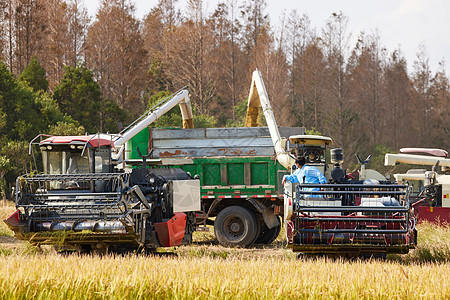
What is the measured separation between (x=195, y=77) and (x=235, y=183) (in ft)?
85.1

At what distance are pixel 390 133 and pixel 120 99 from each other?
2397 centimetres

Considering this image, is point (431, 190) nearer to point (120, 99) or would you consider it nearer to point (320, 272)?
point (320, 272)

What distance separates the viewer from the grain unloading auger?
1059 cm

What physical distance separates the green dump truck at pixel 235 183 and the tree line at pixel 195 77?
15438mm

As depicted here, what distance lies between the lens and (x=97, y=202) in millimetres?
10812

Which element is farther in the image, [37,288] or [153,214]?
[153,214]

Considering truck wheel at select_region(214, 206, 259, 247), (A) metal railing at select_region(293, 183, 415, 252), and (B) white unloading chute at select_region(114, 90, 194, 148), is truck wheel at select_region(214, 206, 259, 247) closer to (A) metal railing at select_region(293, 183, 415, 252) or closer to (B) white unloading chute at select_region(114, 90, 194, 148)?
(A) metal railing at select_region(293, 183, 415, 252)

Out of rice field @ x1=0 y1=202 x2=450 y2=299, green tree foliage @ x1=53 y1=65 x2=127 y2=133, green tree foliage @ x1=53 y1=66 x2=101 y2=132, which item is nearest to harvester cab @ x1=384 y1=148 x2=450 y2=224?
rice field @ x1=0 y1=202 x2=450 y2=299

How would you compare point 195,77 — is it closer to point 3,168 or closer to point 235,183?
point 3,168

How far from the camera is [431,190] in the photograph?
56.3 feet

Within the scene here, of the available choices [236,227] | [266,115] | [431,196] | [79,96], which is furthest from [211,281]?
[79,96]

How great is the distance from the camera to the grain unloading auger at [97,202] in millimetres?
10586

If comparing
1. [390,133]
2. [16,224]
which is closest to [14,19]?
[390,133]

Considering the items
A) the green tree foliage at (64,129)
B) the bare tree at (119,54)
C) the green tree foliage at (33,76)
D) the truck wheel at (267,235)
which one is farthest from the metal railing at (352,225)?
the bare tree at (119,54)
